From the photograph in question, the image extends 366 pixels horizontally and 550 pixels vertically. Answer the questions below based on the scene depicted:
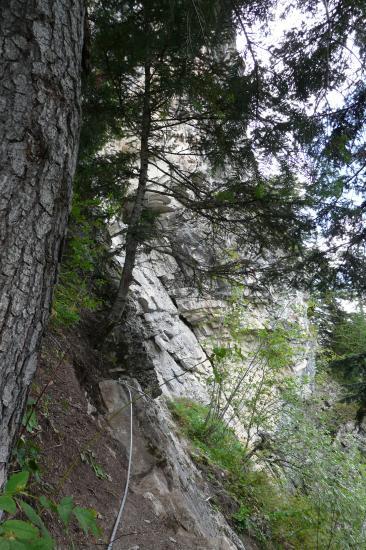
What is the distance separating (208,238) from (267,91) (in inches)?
70.5

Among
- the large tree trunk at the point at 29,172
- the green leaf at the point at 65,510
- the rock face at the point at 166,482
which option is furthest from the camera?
the rock face at the point at 166,482

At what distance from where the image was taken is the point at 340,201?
486 centimetres

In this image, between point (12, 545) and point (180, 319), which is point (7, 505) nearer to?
point (12, 545)

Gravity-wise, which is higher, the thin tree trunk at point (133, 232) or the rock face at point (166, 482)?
the thin tree trunk at point (133, 232)

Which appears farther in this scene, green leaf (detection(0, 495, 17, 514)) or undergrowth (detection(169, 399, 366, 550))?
undergrowth (detection(169, 399, 366, 550))

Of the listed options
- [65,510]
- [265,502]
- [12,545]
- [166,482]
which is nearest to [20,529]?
[12,545]

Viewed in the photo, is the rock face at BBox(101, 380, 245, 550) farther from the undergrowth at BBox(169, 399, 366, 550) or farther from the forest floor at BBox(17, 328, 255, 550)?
the undergrowth at BBox(169, 399, 366, 550)

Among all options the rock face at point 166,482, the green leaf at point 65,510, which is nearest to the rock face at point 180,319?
the rock face at point 166,482

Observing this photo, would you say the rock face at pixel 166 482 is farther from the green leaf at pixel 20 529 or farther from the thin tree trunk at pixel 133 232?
the green leaf at pixel 20 529

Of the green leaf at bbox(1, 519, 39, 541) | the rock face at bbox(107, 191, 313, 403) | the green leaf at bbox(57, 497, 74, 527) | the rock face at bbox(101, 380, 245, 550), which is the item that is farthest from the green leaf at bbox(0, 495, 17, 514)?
the rock face at bbox(107, 191, 313, 403)

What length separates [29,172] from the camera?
147cm

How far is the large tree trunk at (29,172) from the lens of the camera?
138cm

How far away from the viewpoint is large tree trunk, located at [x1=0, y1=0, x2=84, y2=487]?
1385mm

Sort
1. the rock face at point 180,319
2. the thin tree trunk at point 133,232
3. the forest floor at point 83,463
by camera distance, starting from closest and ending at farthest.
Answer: the forest floor at point 83,463, the thin tree trunk at point 133,232, the rock face at point 180,319
